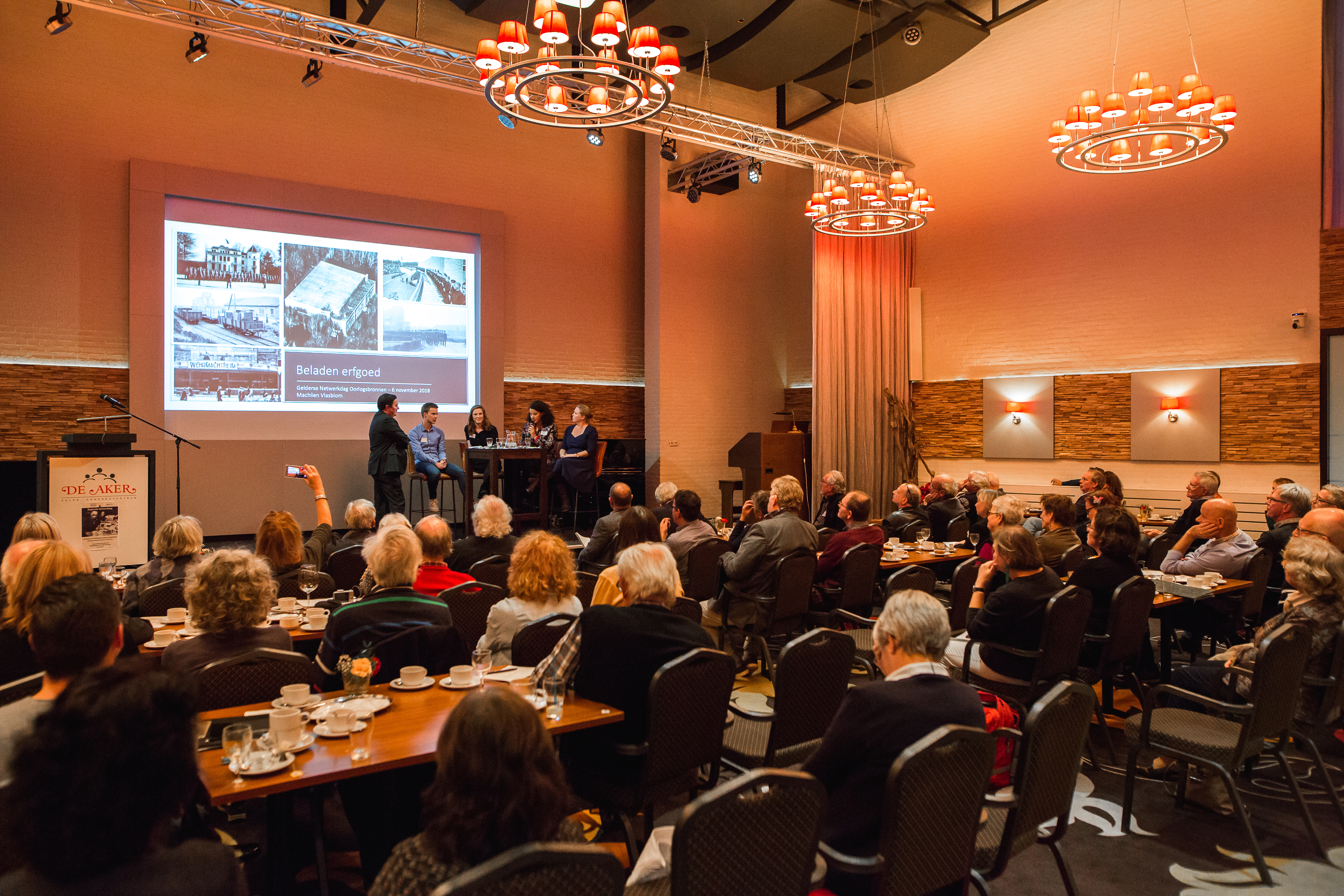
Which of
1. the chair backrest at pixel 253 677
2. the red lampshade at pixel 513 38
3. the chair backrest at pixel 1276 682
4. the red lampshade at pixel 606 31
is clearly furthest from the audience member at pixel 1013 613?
the red lampshade at pixel 513 38

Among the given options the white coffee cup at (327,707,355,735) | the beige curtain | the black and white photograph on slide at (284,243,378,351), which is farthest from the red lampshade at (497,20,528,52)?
the beige curtain

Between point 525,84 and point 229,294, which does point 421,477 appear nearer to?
point 229,294

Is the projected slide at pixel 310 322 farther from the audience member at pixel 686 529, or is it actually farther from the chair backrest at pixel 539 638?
the chair backrest at pixel 539 638

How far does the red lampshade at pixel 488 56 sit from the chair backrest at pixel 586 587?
3213 mm

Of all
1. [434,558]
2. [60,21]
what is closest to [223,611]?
[434,558]

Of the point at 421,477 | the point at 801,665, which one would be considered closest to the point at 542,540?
the point at 801,665

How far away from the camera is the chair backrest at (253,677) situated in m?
2.71

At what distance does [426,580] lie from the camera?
398cm

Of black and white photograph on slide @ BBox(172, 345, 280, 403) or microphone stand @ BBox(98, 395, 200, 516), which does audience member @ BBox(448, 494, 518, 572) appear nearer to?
microphone stand @ BBox(98, 395, 200, 516)

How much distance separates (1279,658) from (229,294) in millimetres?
10068

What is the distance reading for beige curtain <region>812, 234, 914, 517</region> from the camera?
39.8 feet

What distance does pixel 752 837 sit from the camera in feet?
5.94

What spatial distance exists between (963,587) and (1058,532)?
80 centimetres

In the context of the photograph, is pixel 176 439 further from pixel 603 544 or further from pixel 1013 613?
pixel 1013 613
